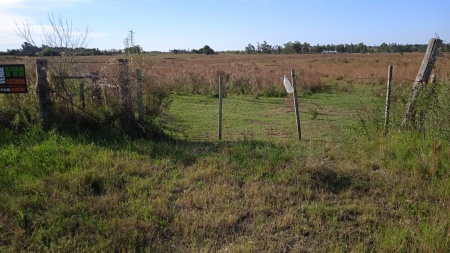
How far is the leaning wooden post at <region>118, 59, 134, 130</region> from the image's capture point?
6.87m

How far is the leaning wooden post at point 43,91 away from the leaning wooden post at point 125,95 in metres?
1.40

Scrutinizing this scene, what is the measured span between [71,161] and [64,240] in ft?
6.94

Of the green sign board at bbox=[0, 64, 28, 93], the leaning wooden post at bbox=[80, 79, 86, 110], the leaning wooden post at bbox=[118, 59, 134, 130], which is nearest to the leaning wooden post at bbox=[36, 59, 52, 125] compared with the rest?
the green sign board at bbox=[0, 64, 28, 93]

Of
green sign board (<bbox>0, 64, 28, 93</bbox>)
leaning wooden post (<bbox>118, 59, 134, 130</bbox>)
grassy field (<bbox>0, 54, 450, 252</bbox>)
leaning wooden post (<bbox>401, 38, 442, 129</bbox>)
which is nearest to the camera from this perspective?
grassy field (<bbox>0, 54, 450, 252</bbox>)

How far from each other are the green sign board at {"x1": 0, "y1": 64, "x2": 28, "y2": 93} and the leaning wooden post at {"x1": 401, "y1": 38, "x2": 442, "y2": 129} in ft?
23.9

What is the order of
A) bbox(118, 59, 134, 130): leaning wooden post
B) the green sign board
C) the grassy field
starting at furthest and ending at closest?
1. bbox(118, 59, 134, 130): leaning wooden post
2. the green sign board
3. the grassy field

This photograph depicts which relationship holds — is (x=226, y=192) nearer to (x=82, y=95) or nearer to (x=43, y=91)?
(x=82, y=95)

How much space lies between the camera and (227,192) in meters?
4.54

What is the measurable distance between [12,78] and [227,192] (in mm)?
5077

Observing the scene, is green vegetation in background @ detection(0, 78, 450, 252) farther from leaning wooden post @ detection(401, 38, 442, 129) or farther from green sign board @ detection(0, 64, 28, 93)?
green sign board @ detection(0, 64, 28, 93)

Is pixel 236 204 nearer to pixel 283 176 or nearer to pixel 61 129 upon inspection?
pixel 283 176

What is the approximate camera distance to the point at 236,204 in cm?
430

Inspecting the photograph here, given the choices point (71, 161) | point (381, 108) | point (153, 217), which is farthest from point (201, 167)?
point (381, 108)

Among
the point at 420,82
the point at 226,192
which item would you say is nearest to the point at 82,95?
the point at 226,192
